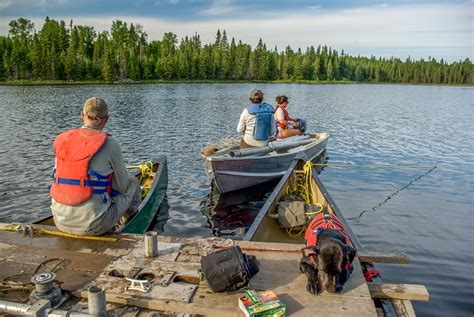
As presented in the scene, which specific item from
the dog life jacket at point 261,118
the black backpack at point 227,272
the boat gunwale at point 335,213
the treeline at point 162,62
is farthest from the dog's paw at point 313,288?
the treeline at point 162,62

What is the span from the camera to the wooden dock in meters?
3.90

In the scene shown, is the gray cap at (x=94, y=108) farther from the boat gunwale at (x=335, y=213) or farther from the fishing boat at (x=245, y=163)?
the fishing boat at (x=245, y=163)

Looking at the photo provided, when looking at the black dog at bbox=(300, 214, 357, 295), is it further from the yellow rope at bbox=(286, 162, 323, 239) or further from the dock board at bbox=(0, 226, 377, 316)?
the yellow rope at bbox=(286, 162, 323, 239)

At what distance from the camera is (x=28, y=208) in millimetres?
11711

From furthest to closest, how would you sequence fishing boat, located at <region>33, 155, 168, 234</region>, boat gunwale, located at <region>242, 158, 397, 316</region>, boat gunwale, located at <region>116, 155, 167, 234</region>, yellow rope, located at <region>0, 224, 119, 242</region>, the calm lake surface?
the calm lake surface
fishing boat, located at <region>33, 155, 168, 234</region>
boat gunwale, located at <region>116, 155, 167, 234</region>
yellow rope, located at <region>0, 224, 119, 242</region>
boat gunwale, located at <region>242, 158, 397, 316</region>

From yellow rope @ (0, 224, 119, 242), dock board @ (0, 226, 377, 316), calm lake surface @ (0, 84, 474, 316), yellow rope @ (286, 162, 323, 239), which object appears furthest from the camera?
yellow rope @ (286, 162, 323, 239)

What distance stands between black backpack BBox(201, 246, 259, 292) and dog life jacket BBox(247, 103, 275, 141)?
8.30m

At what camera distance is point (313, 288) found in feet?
13.4

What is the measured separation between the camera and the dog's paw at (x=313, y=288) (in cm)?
406

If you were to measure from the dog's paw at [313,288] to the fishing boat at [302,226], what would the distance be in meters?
0.69

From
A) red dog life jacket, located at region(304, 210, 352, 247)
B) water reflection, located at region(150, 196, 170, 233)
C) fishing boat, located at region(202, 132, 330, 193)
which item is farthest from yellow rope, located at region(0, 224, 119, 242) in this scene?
fishing boat, located at region(202, 132, 330, 193)

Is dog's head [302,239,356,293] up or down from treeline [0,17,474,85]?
down

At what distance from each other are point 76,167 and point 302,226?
4.71 m

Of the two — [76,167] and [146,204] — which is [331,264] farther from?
[146,204]
